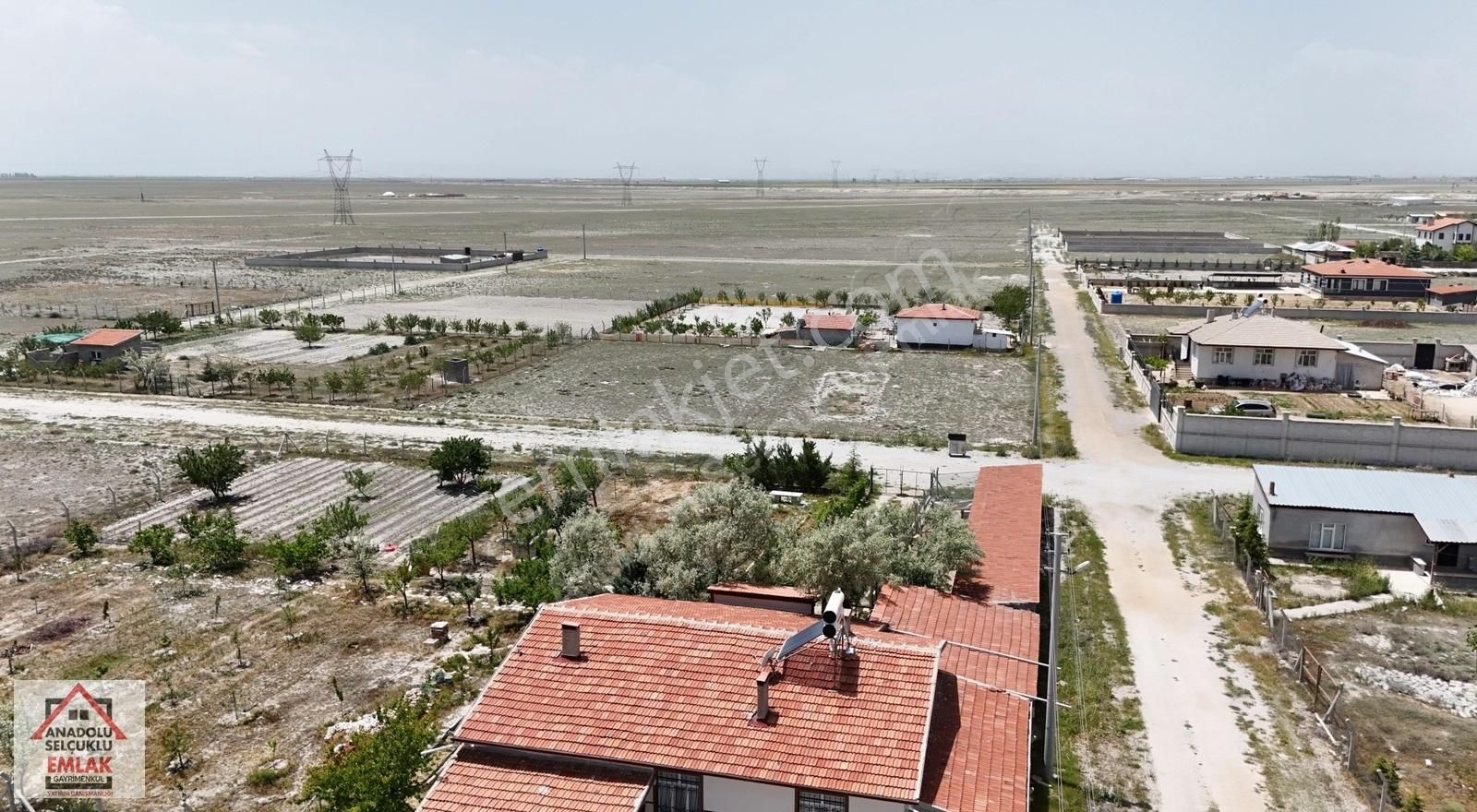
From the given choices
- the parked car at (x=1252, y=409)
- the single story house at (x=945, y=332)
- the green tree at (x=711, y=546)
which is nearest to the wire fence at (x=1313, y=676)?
the green tree at (x=711, y=546)

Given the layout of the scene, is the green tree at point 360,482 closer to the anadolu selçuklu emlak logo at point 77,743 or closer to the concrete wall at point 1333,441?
the anadolu selçuklu emlak logo at point 77,743

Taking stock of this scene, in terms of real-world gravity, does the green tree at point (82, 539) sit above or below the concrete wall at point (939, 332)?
below

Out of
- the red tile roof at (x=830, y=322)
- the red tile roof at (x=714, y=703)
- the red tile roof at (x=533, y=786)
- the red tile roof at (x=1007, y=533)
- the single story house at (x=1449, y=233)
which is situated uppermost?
the single story house at (x=1449, y=233)

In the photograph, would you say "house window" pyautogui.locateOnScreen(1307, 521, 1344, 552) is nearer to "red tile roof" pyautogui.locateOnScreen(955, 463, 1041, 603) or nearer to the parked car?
"red tile roof" pyautogui.locateOnScreen(955, 463, 1041, 603)

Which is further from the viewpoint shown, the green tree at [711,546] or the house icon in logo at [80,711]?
the green tree at [711,546]

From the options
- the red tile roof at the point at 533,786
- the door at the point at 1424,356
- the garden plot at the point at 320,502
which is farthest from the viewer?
the door at the point at 1424,356

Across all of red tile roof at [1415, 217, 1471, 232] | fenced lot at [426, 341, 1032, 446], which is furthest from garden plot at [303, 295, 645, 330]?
red tile roof at [1415, 217, 1471, 232]
